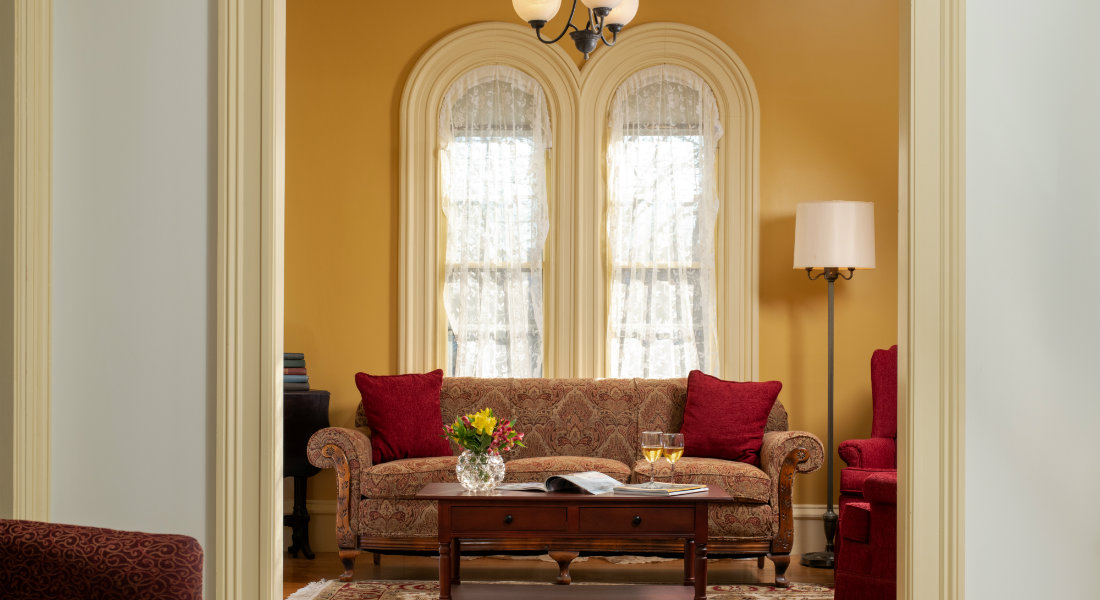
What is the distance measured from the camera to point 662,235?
583cm

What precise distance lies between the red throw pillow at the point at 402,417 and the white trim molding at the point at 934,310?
3.33 metres

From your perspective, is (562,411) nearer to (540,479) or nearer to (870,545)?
(540,479)

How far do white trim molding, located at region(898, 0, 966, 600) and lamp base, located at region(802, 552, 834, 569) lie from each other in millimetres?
3176

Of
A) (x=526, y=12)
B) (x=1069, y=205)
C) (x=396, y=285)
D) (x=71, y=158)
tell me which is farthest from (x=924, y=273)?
(x=396, y=285)

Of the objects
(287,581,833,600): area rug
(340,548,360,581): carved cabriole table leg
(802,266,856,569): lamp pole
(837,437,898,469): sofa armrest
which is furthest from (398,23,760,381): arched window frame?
(287,581,833,600): area rug

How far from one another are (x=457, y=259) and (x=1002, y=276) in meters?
3.98

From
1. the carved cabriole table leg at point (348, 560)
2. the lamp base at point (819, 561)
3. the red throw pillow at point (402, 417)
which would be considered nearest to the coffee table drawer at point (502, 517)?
the carved cabriole table leg at point (348, 560)

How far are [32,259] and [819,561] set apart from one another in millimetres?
4275

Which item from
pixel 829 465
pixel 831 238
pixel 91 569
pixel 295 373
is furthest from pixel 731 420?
pixel 91 569

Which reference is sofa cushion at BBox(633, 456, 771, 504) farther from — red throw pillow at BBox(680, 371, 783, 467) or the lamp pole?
the lamp pole

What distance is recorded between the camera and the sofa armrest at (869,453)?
16.3ft

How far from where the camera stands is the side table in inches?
207

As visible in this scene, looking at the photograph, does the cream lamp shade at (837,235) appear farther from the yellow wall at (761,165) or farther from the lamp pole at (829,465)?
the yellow wall at (761,165)

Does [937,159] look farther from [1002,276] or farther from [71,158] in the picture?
[71,158]
